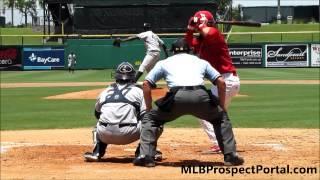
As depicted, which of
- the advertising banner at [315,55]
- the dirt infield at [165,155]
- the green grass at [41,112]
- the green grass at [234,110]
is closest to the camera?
Result: the dirt infield at [165,155]

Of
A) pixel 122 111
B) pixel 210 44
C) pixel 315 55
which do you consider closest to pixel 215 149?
pixel 210 44

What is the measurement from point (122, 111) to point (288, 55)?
3007 centimetres

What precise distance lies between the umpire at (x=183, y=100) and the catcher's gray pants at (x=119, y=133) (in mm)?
474

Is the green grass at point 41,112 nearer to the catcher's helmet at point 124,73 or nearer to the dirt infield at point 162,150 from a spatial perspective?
the dirt infield at point 162,150

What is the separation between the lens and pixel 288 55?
36.6m

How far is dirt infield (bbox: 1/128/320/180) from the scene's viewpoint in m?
6.87

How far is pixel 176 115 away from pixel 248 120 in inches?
267

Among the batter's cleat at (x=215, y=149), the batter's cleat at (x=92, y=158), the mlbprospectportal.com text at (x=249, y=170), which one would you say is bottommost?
the batter's cleat at (x=215, y=149)

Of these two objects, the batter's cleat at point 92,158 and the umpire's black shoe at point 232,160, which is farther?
the batter's cleat at point 92,158

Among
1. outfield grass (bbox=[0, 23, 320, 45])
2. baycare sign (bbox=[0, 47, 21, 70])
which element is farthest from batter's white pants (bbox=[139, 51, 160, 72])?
outfield grass (bbox=[0, 23, 320, 45])

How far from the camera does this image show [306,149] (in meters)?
9.12

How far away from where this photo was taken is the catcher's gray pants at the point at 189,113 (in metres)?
6.85

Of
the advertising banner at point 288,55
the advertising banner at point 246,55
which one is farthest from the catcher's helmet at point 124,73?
the advertising banner at point 288,55

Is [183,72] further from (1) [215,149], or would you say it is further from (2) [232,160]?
(1) [215,149]
